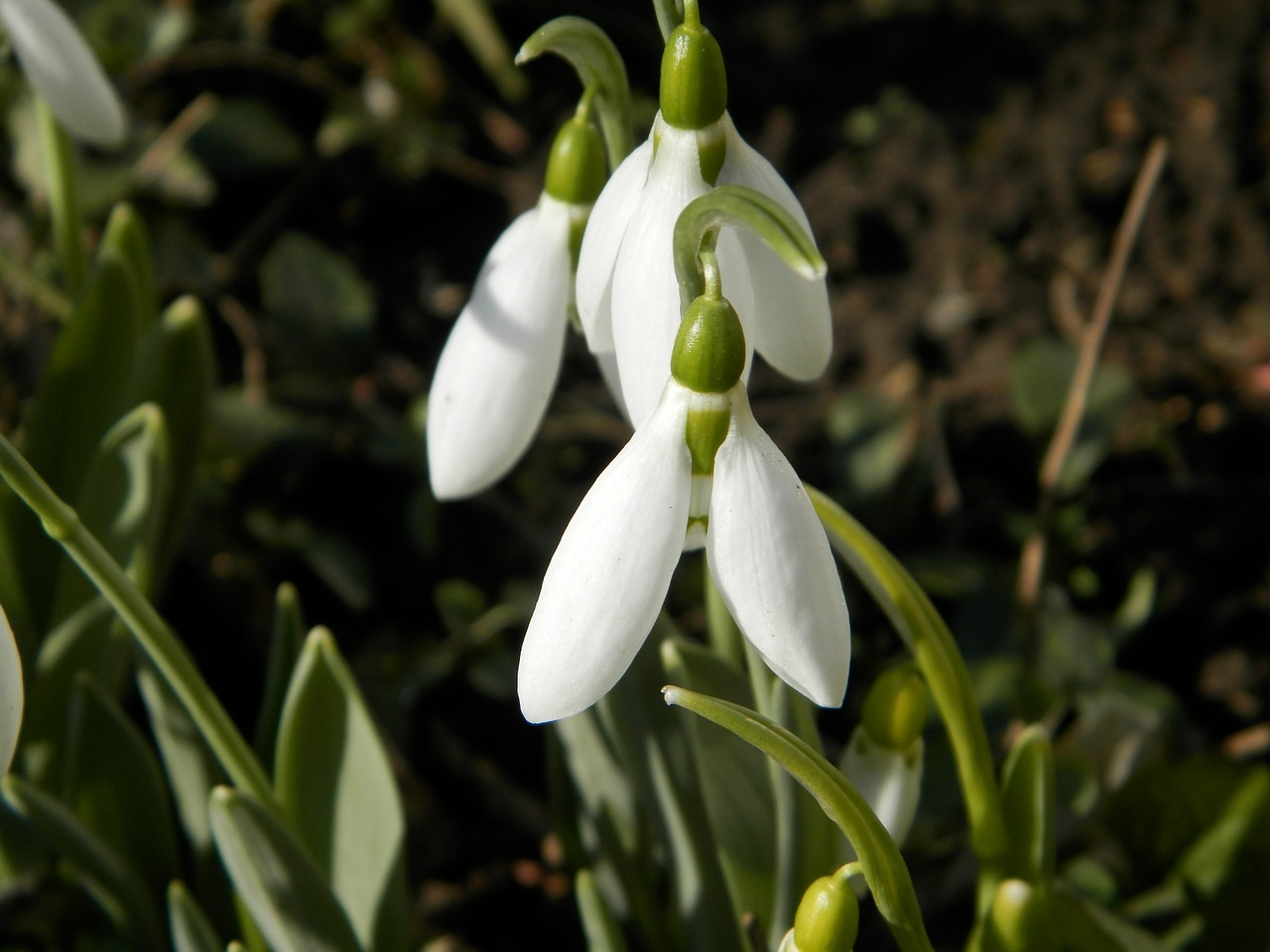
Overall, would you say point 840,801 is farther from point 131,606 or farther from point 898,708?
point 131,606

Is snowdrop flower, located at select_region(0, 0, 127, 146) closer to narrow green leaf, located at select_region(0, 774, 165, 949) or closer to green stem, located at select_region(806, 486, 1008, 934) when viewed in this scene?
narrow green leaf, located at select_region(0, 774, 165, 949)

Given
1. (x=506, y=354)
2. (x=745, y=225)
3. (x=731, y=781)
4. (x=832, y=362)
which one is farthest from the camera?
(x=832, y=362)

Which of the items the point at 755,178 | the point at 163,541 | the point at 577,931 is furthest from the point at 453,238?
the point at 755,178

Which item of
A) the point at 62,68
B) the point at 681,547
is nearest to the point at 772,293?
the point at 681,547

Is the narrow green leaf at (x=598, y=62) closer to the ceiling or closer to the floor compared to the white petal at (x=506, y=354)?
closer to the ceiling

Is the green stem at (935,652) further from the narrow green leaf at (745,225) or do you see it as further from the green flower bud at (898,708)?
the narrow green leaf at (745,225)

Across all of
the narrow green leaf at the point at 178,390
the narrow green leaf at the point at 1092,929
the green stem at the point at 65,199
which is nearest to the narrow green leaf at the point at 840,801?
the narrow green leaf at the point at 1092,929
